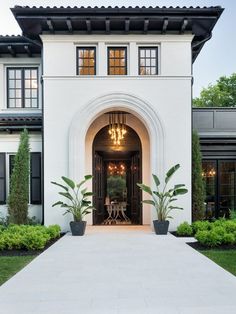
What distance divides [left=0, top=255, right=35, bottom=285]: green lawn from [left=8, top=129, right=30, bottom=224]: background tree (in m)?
3.84

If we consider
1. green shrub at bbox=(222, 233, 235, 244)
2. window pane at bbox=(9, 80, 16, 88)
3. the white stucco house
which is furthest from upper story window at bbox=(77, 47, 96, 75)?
green shrub at bbox=(222, 233, 235, 244)

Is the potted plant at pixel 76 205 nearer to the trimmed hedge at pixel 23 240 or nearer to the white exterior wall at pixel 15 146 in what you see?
the trimmed hedge at pixel 23 240

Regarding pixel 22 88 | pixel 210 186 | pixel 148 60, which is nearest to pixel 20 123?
pixel 22 88

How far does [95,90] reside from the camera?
515 inches

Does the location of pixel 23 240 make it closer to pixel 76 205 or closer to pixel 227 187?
pixel 76 205

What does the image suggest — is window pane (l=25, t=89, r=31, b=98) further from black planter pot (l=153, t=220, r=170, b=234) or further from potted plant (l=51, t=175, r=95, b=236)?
black planter pot (l=153, t=220, r=170, b=234)

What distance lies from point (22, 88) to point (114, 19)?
5.39 m

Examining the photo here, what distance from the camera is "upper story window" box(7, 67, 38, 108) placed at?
15.4 metres

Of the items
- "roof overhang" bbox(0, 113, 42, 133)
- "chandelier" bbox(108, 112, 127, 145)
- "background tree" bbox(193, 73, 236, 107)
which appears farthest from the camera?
"background tree" bbox(193, 73, 236, 107)

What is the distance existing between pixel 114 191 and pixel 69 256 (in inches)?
626

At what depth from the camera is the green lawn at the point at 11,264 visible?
715 centimetres

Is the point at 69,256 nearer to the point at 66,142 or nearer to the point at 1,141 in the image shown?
the point at 66,142

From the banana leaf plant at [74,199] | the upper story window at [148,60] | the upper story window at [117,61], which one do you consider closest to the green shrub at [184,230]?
the banana leaf plant at [74,199]

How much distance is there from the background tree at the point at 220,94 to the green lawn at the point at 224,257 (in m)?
32.2
